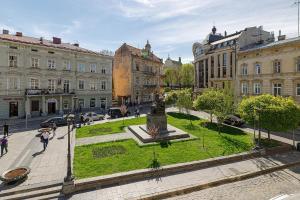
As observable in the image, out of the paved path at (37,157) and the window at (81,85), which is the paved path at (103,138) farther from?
the window at (81,85)

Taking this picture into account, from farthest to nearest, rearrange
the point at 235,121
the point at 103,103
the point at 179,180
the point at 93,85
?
the point at 103,103 < the point at 93,85 < the point at 235,121 < the point at 179,180

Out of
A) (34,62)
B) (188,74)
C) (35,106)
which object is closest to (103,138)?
(35,106)

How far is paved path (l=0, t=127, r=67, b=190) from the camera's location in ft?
43.6

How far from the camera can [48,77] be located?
37031 mm

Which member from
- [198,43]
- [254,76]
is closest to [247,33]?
[254,76]

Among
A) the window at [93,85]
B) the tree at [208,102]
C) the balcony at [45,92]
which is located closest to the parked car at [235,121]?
the tree at [208,102]

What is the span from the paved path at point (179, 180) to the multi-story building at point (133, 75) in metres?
38.9

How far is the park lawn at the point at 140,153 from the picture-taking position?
14102 mm

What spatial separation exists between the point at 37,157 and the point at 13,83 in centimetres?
2199

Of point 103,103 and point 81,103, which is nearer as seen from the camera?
point 81,103

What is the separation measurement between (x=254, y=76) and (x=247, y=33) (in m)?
10.5

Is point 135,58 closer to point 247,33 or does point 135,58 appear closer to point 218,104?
point 247,33

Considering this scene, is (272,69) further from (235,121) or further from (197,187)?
(197,187)

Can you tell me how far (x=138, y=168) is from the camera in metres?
13.9
